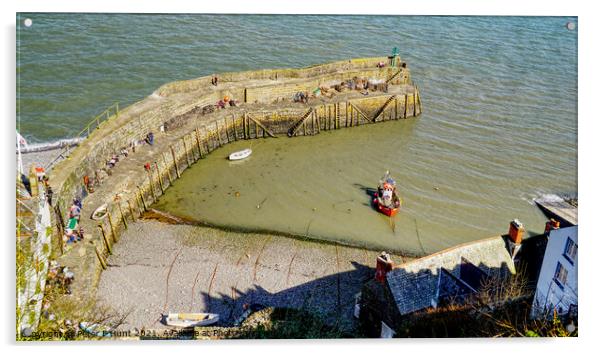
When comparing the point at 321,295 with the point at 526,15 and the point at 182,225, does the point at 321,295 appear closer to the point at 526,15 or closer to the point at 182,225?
the point at 182,225

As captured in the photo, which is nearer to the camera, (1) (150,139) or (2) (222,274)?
(2) (222,274)

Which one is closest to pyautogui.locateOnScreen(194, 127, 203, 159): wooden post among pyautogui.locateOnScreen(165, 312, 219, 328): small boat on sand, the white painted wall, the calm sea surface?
the calm sea surface

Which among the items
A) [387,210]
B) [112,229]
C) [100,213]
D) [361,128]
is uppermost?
[361,128]

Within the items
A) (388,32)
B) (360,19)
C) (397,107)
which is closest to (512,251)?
(397,107)

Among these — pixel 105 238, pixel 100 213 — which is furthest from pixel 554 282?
pixel 100 213

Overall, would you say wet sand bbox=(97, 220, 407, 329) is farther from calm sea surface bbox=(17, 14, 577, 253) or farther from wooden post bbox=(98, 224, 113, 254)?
calm sea surface bbox=(17, 14, 577, 253)

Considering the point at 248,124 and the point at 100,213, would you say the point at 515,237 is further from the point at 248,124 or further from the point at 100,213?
the point at 248,124

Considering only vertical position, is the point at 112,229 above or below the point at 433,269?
below

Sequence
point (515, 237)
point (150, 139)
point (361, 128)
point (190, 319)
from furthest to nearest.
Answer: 1. point (361, 128)
2. point (150, 139)
3. point (190, 319)
4. point (515, 237)
